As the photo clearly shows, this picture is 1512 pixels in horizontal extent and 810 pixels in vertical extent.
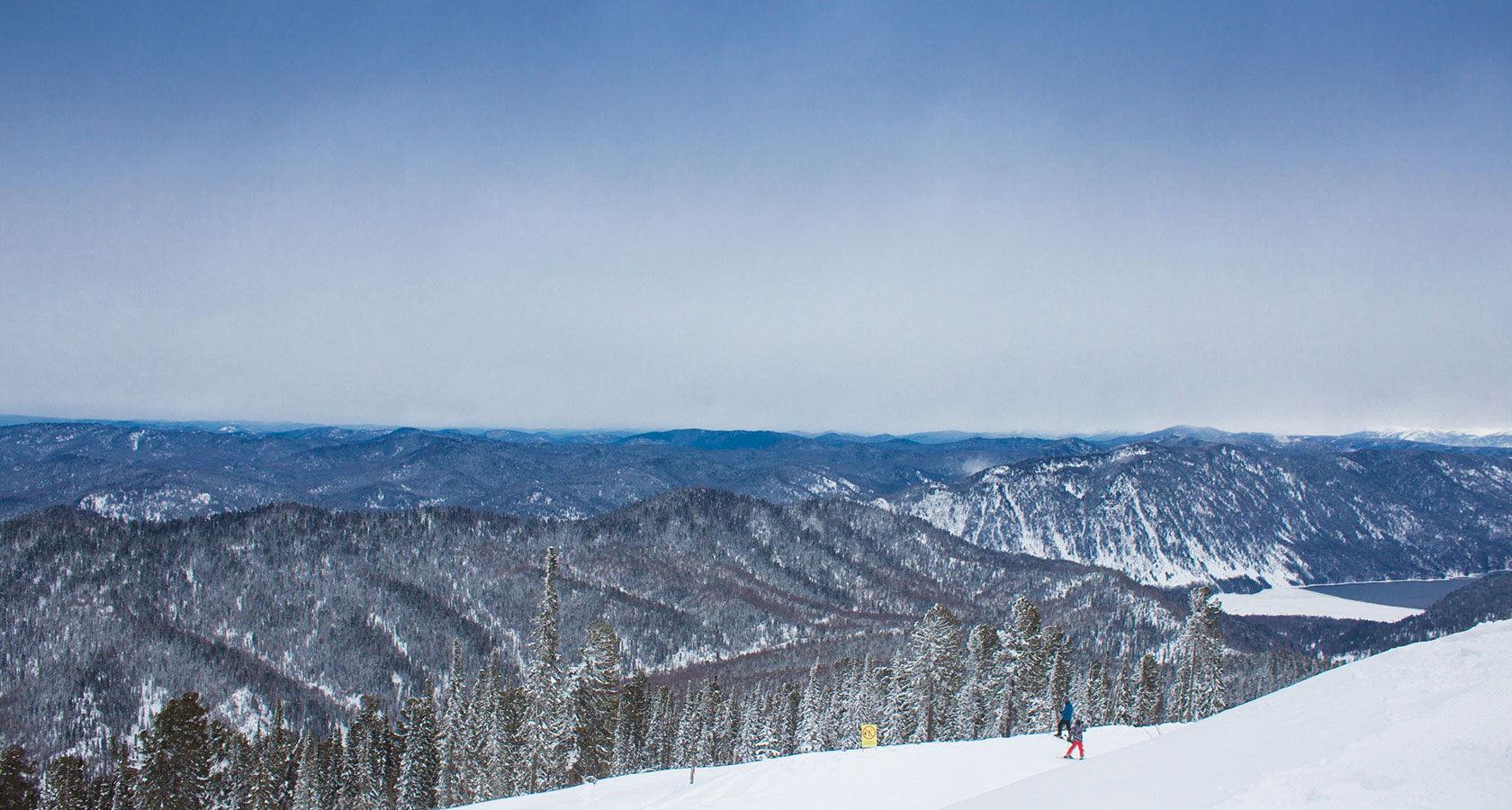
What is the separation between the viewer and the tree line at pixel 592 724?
5066 centimetres

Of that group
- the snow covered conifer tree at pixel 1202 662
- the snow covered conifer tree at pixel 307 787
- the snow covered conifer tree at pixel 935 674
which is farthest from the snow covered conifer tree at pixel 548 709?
the snow covered conifer tree at pixel 1202 662

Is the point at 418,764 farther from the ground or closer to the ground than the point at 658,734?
closer to the ground

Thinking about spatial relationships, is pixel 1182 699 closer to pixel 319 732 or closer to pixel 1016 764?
pixel 1016 764

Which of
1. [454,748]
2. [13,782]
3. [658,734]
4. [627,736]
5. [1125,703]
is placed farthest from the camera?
[1125,703]

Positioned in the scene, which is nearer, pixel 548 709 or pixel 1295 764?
pixel 1295 764

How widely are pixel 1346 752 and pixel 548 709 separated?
4564 centimetres

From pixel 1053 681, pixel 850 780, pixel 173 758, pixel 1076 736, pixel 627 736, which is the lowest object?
pixel 627 736

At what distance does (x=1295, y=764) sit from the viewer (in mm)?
12672

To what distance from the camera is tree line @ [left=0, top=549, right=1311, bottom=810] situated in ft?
166

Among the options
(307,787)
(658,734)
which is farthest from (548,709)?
(307,787)

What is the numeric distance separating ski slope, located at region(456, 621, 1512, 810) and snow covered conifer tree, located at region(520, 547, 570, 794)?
22.2 metres

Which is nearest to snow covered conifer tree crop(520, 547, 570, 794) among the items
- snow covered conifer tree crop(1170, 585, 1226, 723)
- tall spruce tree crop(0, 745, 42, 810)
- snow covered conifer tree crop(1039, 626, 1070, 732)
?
snow covered conifer tree crop(1039, 626, 1070, 732)

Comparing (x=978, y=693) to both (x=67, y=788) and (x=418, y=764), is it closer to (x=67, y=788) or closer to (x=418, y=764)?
(x=418, y=764)

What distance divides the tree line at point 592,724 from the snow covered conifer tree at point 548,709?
0.09 meters
